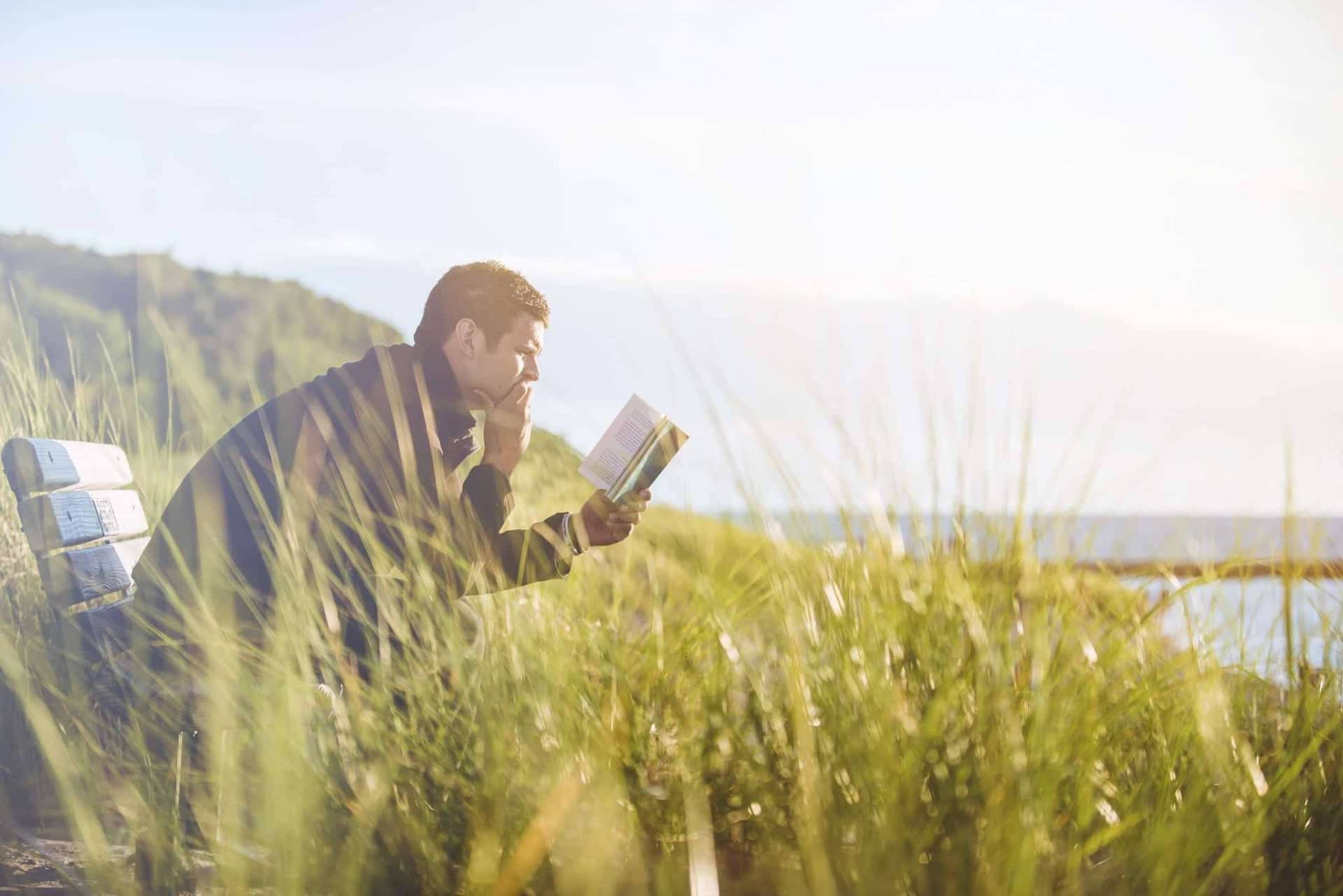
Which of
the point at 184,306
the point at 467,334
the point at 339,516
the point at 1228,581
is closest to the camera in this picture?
the point at 1228,581

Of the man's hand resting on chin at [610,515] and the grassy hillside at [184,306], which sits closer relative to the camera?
the man's hand resting on chin at [610,515]

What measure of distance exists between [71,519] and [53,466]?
140 millimetres

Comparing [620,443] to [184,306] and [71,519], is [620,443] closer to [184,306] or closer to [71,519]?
[71,519]

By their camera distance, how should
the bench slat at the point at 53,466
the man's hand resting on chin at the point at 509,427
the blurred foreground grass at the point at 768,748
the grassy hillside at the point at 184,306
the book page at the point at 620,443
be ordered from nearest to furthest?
the blurred foreground grass at the point at 768,748, the book page at the point at 620,443, the bench slat at the point at 53,466, the man's hand resting on chin at the point at 509,427, the grassy hillside at the point at 184,306

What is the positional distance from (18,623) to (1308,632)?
11.3 feet

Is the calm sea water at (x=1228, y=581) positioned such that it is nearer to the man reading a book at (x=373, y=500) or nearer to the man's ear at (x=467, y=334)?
the man reading a book at (x=373, y=500)

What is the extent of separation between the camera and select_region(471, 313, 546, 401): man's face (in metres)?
2.96

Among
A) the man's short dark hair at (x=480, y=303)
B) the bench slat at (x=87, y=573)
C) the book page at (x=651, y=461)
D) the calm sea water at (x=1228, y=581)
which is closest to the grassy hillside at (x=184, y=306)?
the bench slat at (x=87, y=573)

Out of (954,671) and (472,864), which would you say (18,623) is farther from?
(954,671)

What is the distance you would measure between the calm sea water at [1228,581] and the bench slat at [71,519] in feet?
5.97

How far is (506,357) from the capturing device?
9.73 feet

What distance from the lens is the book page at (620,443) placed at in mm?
2561

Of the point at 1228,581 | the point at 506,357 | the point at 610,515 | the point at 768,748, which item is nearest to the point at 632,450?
the point at 610,515

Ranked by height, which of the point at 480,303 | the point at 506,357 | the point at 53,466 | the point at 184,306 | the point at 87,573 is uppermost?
the point at 184,306
